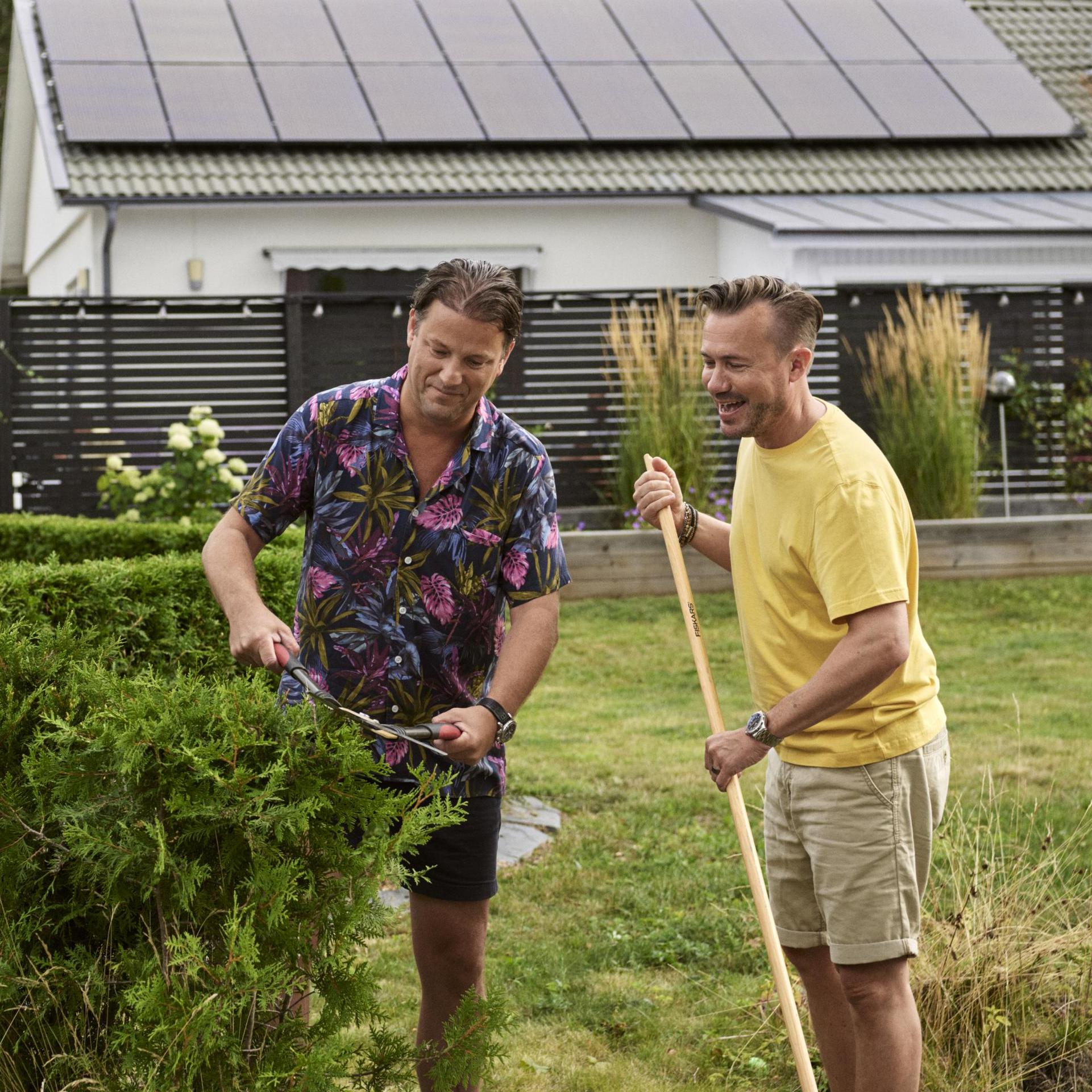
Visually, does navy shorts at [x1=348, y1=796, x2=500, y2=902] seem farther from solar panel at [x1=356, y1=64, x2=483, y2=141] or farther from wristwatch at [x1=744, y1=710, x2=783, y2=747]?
solar panel at [x1=356, y1=64, x2=483, y2=141]

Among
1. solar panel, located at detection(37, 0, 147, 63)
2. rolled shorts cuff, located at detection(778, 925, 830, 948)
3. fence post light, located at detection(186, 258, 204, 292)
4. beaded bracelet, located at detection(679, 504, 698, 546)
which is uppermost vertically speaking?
solar panel, located at detection(37, 0, 147, 63)

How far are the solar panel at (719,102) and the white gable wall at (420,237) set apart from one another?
1.01 m

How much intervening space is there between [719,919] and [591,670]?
427 cm

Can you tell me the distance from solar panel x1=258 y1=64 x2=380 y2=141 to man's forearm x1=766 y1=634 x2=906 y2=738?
12036mm

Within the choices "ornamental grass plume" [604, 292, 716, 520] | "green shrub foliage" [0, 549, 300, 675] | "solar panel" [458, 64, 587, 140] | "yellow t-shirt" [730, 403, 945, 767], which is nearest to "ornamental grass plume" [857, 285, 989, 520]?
"ornamental grass plume" [604, 292, 716, 520]

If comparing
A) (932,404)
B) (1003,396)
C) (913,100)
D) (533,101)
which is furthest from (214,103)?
(1003,396)

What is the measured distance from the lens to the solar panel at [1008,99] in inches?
609

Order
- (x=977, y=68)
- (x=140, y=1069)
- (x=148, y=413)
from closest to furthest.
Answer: (x=140, y=1069) → (x=148, y=413) → (x=977, y=68)

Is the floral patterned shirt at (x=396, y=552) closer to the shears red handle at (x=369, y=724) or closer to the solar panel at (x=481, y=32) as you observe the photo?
the shears red handle at (x=369, y=724)

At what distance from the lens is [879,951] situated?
2877 mm

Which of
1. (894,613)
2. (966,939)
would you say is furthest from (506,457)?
(966,939)

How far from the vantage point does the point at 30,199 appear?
18.7 meters

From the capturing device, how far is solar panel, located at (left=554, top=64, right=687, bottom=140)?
14633 mm

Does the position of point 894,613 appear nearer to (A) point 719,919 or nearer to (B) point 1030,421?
(A) point 719,919
